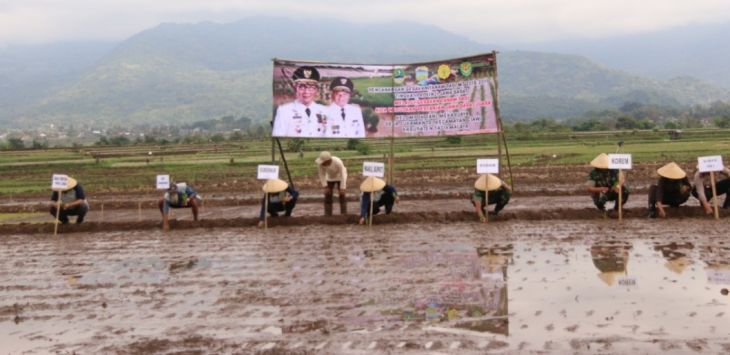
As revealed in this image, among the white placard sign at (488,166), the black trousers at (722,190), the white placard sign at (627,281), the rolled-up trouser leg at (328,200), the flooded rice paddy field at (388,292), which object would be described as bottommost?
the flooded rice paddy field at (388,292)

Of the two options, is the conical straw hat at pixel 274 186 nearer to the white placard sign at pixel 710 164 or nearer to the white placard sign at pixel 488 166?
the white placard sign at pixel 488 166

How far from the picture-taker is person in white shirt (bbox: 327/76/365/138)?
18406 mm

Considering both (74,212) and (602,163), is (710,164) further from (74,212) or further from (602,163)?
(74,212)

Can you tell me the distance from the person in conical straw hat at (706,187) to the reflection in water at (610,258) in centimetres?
310

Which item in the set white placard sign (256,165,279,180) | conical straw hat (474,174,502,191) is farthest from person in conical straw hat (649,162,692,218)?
white placard sign (256,165,279,180)

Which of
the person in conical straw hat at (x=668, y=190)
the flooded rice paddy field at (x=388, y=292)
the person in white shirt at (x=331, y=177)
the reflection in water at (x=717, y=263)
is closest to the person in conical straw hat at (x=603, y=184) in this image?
the person in conical straw hat at (x=668, y=190)

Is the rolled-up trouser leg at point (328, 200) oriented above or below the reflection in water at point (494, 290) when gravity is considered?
above

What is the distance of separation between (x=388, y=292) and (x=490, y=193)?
20.7 ft

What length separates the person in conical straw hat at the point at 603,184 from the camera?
14.7 m

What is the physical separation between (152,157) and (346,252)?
36095mm

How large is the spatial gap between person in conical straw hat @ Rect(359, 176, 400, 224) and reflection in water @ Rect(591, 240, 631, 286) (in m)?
4.43

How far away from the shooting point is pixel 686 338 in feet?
22.3

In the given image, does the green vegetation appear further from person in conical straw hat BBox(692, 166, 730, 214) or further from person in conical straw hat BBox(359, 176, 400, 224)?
person in conical straw hat BBox(692, 166, 730, 214)

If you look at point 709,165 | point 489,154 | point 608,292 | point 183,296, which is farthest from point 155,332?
point 489,154
